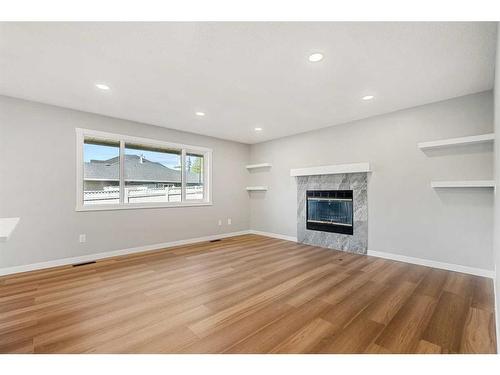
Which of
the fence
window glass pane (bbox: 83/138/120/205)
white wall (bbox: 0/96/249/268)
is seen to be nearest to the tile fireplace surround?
the fence

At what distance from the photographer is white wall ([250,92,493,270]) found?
125 inches

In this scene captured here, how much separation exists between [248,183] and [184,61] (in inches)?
167

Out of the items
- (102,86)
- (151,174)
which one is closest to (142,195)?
(151,174)

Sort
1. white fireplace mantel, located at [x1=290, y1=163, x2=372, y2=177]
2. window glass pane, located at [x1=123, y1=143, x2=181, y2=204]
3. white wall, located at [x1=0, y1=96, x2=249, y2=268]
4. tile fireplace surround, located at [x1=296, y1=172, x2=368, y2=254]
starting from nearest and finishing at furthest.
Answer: white wall, located at [x1=0, y1=96, x2=249, y2=268] → white fireplace mantel, located at [x1=290, y1=163, x2=372, y2=177] → tile fireplace surround, located at [x1=296, y1=172, x2=368, y2=254] → window glass pane, located at [x1=123, y1=143, x2=181, y2=204]

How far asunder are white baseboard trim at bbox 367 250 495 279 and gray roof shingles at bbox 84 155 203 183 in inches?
162

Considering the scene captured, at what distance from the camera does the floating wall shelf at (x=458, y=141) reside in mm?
2964

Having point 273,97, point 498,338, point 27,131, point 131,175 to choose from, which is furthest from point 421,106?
point 27,131

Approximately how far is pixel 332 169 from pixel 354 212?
91cm

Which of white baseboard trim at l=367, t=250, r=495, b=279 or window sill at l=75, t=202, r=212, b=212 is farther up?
window sill at l=75, t=202, r=212, b=212

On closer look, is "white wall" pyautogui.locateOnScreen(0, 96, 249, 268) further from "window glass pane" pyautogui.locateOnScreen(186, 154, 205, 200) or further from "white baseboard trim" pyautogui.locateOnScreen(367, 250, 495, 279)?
"white baseboard trim" pyautogui.locateOnScreen(367, 250, 495, 279)

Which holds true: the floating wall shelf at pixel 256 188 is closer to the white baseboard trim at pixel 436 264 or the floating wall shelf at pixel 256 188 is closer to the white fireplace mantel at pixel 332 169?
the white fireplace mantel at pixel 332 169

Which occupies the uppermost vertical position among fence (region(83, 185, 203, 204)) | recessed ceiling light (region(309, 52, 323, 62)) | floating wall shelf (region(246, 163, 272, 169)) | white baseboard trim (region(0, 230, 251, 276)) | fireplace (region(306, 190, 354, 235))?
recessed ceiling light (region(309, 52, 323, 62))

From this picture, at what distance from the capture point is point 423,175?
11.8 feet

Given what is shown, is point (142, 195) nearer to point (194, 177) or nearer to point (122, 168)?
point (122, 168)
